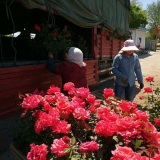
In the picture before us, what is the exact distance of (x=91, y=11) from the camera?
17.9ft

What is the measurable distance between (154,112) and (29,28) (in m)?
4.38

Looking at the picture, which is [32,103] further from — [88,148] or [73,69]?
[73,69]

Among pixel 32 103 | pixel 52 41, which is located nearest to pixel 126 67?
pixel 52 41

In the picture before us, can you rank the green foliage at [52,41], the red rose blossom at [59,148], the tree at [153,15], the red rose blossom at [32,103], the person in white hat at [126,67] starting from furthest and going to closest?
the tree at [153,15], the green foliage at [52,41], the person in white hat at [126,67], the red rose blossom at [32,103], the red rose blossom at [59,148]

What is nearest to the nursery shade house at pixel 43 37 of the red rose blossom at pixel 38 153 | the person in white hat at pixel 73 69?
the person in white hat at pixel 73 69

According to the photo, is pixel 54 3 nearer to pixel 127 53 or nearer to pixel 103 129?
pixel 127 53

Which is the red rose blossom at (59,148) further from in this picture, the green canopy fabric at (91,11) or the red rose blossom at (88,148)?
the green canopy fabric at (91,11)

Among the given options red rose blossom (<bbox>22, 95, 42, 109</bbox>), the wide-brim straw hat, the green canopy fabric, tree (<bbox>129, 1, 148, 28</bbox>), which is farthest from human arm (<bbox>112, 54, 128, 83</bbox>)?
tree (<bbox>129, 1, 148, 28</bbox>)

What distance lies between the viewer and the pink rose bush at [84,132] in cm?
145

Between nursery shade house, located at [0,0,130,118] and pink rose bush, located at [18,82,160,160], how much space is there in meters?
1.85

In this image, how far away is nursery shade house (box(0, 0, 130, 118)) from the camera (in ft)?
12.7

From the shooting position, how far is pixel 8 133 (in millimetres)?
3834

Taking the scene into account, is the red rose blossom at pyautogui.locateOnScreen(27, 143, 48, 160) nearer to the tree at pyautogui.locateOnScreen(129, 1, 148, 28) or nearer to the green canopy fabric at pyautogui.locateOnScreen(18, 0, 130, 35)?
the green canopy fabric at pyautogui.locateOnScreen(18, 0, 130, 35)

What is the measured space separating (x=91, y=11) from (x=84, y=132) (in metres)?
4.23
